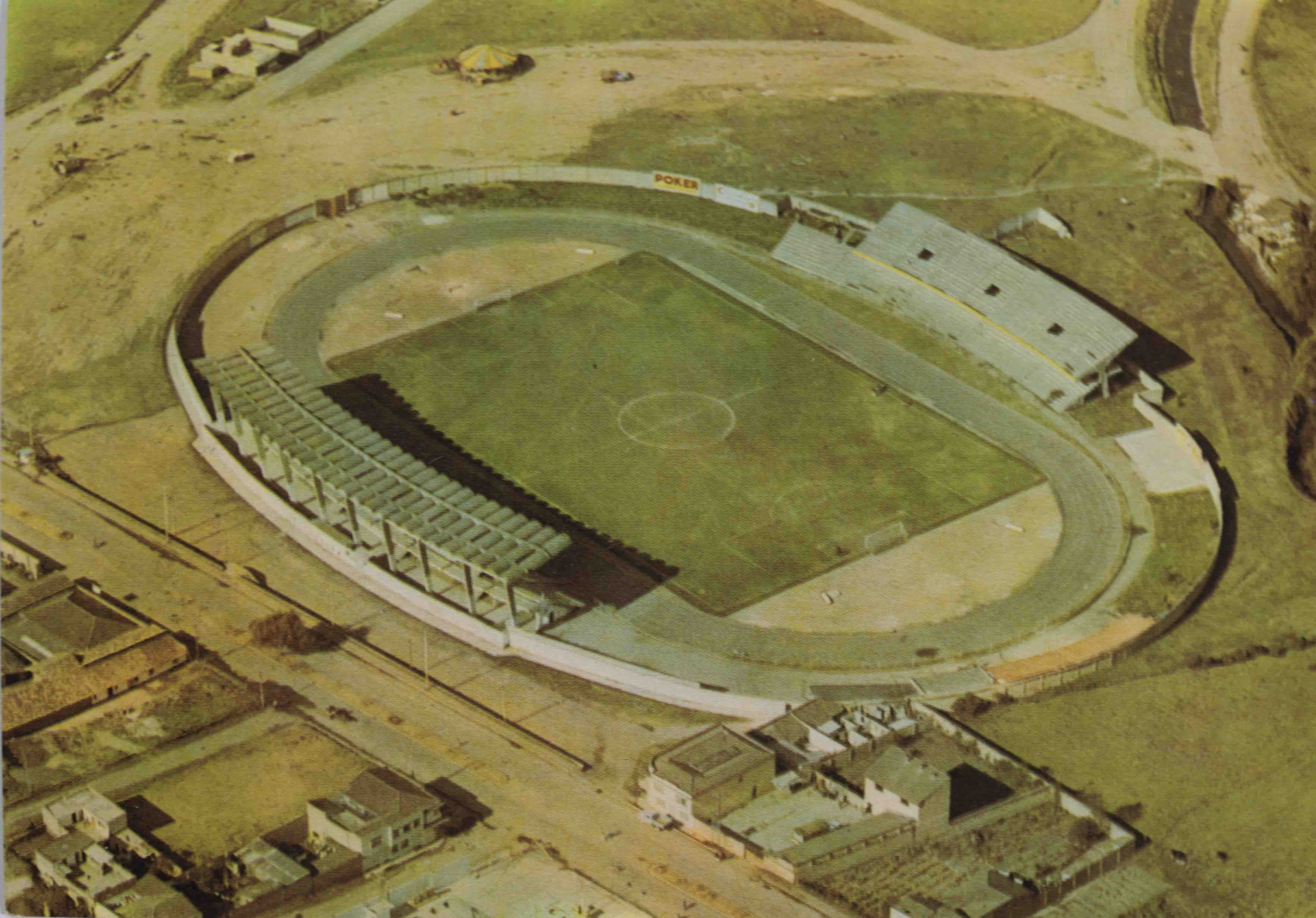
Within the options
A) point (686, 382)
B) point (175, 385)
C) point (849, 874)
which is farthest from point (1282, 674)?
point (175, 385)

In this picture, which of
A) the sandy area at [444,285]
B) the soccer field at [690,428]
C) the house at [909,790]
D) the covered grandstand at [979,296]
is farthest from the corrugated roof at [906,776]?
the sandy area at [444,285]

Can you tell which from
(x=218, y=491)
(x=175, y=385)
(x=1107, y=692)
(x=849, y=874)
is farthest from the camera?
(x=175, y=385)

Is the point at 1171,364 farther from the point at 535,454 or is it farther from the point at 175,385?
the point at 175,385

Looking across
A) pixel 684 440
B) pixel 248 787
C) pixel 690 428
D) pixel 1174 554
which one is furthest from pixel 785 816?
pixel 690 428

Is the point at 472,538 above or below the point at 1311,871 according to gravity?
above

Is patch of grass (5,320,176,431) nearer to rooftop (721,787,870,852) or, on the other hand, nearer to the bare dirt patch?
the bare dirt patch

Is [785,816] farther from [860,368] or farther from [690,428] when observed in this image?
[860,368]
